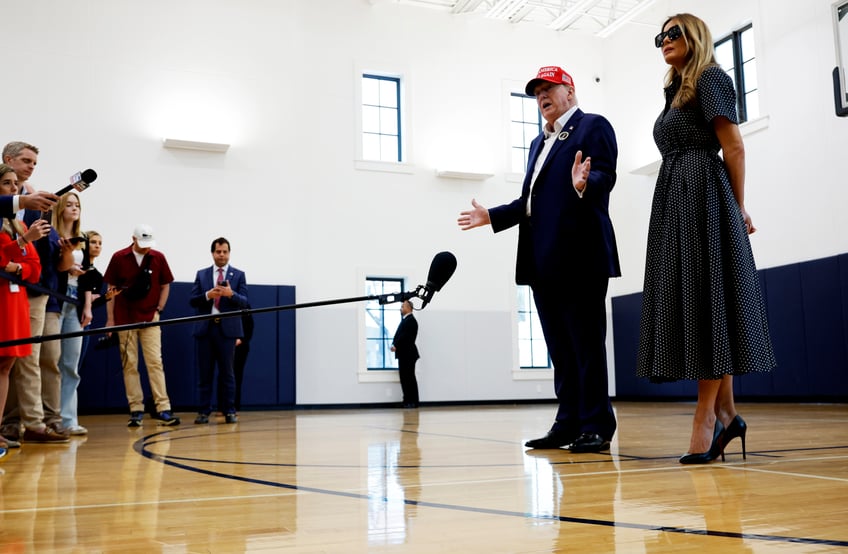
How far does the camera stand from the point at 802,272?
27.9 ft

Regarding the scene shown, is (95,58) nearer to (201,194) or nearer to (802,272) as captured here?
(201,194)

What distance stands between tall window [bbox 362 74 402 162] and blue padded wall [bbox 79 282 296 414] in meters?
2.36

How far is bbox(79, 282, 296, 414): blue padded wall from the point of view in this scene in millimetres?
8602

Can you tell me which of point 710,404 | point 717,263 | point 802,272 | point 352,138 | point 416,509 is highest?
point 352,138

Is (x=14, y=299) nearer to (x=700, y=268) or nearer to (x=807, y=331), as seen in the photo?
(x=700, y=268)

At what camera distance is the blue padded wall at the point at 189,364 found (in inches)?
339

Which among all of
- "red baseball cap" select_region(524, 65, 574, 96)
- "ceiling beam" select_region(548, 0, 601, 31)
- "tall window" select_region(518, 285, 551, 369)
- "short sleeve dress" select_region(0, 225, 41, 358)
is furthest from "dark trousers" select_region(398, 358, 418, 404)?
"red baseball cap" select_region(524, 65, 574, 96)

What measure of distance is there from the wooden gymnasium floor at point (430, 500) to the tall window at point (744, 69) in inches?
275

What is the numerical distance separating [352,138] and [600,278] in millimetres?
7767

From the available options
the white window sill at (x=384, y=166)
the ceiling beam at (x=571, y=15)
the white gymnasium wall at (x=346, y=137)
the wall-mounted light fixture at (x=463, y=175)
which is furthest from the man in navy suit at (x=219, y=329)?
the ceiling beam at (x=571, y=15)

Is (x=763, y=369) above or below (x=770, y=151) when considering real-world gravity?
below

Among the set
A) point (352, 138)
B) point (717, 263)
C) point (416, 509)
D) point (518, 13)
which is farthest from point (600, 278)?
point (518, 13)

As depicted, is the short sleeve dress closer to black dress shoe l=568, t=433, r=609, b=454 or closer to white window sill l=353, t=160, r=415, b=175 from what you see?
black dress shoe l=568, t=433, r=609, b=454

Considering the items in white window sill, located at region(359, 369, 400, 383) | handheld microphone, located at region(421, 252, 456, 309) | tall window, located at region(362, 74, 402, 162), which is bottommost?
white window sill, located at region(359, 369, 400, 383)
